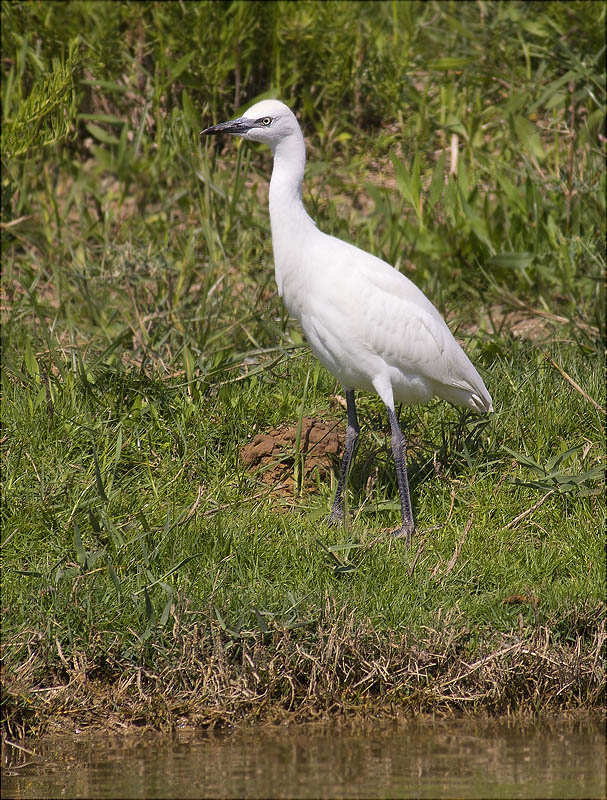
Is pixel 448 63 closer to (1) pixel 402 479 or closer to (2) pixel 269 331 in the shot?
(2) pixel 269 331

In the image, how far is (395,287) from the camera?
4.56 m

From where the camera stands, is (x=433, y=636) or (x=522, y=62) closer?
(x=433, y=636)

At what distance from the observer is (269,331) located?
18.5 feet

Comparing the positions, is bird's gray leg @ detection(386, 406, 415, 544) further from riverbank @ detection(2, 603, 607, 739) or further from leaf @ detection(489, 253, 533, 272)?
leaf @ detection(489, 253, 533, 272)

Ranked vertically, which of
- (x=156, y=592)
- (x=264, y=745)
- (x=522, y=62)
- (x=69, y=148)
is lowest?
(x=264, y=745)

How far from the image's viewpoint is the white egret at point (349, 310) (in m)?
4.41

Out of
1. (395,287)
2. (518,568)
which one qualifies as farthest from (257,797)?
(395,287)

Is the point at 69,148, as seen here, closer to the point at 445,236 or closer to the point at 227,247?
the point at 227,247

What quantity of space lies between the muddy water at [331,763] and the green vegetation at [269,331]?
7.3 inches

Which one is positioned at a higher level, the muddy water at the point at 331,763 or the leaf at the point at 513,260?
the leaf at the point at 513,260

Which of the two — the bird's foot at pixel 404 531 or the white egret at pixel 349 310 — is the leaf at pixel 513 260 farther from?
the bird's foot at pixel 404 531

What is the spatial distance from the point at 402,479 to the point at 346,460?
287 millimetres

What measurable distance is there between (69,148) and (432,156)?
246cm

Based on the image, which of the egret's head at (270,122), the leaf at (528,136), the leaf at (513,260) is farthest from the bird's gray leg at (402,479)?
the leaf at (528,136)
